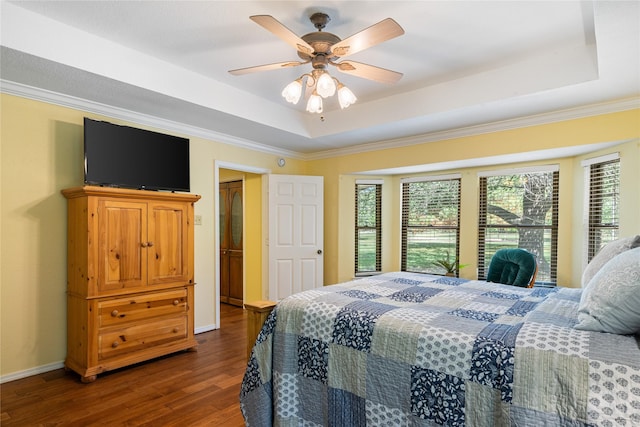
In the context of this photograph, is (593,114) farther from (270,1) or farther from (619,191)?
(270,1)

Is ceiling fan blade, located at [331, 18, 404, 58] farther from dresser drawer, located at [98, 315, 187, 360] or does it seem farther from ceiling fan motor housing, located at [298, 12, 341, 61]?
dresser drawer, located at [98, 315, 187, 360]

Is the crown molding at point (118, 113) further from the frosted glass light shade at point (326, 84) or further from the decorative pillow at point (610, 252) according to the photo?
the decorative pillow at point (610, 252)

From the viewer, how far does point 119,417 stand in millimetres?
2270

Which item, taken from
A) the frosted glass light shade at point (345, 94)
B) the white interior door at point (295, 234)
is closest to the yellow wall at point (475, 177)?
the white interior door at point (295, 234)

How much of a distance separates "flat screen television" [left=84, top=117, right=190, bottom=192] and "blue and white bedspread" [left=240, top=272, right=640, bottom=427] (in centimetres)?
210

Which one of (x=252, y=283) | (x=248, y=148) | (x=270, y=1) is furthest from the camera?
(x=252, y=283)

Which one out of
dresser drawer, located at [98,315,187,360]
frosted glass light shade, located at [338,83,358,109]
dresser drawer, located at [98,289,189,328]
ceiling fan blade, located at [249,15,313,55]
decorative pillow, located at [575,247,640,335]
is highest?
ceiling fan blade, located at [249,15,313,55]

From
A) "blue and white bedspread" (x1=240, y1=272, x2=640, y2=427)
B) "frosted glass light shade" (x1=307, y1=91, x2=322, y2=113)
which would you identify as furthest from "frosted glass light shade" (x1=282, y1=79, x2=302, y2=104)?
"blue and white bedspread" (x1=240, y1=272, x2=640, y2=427)

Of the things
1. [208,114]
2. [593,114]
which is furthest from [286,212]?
[593,114]

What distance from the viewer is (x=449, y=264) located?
4629mm

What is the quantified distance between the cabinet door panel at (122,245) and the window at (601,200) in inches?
172

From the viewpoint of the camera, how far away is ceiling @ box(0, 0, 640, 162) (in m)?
2.20

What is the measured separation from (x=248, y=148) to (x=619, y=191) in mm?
4049

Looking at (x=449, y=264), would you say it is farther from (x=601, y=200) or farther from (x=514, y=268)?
(x=601, y=200)
